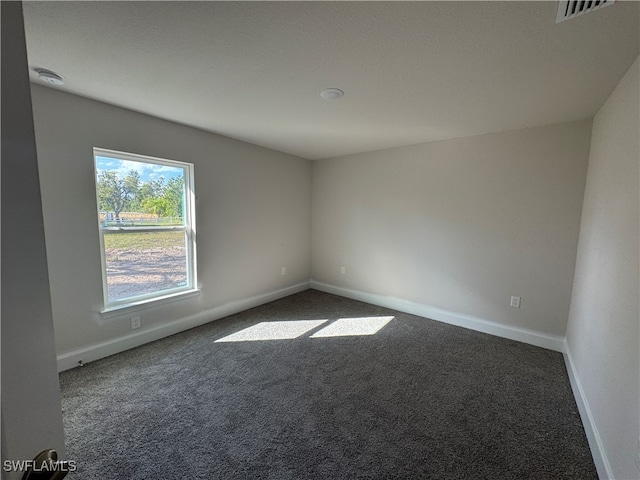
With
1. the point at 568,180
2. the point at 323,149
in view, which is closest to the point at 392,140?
the point at 323,149

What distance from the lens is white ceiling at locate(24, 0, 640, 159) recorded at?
124 cm

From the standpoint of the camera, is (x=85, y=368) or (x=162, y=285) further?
(x=162, y=285)

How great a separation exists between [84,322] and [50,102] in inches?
70.1

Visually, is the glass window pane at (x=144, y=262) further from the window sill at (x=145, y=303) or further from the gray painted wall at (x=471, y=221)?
the gray painted wall at (x=471, y=221)

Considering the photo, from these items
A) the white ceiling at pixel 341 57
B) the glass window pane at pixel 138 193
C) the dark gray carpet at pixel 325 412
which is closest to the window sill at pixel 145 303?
the dark gray carpet at pixel 325 412

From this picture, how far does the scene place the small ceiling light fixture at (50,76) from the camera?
177 centimetres

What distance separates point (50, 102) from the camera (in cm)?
204

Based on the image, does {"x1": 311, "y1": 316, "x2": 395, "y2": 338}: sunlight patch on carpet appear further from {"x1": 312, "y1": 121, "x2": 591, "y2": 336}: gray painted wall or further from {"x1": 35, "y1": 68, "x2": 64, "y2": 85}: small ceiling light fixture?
{"x1": 35, "y1": 68, "x2": 64, "y2": 85}: small ceiling light fixture

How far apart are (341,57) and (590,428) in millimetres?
2683

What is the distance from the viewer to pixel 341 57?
1.57 meters

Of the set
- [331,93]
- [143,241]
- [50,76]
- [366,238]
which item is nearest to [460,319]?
[366,238]

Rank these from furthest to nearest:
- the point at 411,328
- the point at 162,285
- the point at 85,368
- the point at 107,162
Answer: the point at 411,328, the point at 162,285, the point at 107,162, the point at 85,368

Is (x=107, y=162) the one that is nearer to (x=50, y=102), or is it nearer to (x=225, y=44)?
(x=50, y=102)

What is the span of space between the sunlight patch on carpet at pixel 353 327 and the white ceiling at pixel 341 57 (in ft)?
7.38
